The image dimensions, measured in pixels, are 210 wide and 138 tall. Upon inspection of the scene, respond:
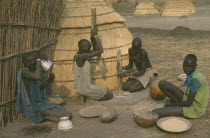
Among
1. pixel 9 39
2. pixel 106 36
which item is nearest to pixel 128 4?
pixel 106 36

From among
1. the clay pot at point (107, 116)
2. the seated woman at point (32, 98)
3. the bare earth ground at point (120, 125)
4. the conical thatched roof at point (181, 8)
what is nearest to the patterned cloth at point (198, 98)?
the bare earth ground at point (120, 125)

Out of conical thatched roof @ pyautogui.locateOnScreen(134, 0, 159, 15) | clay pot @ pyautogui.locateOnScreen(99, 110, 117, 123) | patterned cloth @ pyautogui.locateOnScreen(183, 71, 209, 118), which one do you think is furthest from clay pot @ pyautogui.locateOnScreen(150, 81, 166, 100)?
conical thatched roof @ pyautogui.locateOnScreen(134, 0, 159, 15)

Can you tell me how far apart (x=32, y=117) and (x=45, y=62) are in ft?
3.36

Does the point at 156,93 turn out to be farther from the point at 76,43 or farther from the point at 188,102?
the point at 76,43

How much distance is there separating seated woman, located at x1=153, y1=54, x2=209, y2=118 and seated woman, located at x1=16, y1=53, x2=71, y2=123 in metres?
1.75

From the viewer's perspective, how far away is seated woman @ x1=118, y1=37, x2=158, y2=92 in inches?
231

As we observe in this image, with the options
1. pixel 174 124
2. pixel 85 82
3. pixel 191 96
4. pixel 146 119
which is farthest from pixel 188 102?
pixel 85 82

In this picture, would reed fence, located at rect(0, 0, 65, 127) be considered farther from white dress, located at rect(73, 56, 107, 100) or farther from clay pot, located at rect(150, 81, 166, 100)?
clay pot, located at rect(150, 81, 166, 100)

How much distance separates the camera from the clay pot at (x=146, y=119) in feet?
14.1

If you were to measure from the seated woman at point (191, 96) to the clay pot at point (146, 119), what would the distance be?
178 millimetres

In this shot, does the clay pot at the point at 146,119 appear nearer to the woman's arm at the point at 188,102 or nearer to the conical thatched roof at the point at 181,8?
the woman's arm at the point at 188,102

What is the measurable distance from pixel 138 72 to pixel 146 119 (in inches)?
71.9

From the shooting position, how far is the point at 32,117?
471 centimetres

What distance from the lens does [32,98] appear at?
4.68 m
